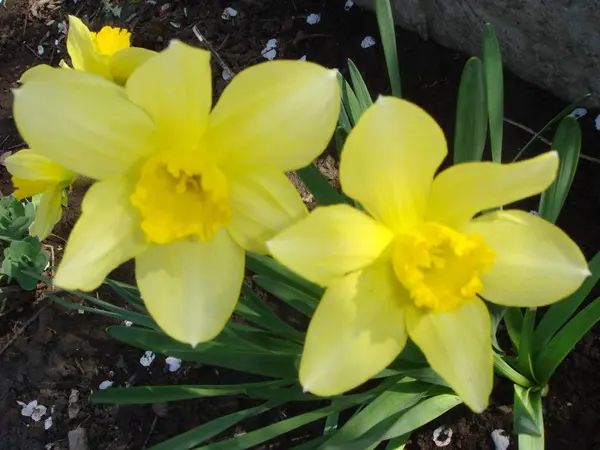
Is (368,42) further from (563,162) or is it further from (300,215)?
(300,215)

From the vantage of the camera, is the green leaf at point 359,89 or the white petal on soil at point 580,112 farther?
the white petal on soil at point 580,112

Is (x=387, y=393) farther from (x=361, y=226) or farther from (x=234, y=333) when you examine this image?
(x=361, y=226)

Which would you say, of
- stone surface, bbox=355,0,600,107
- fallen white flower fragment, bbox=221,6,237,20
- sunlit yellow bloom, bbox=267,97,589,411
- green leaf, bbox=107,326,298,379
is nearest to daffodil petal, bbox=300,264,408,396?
sunlit yellow bloom, bbox=267,97,589,411

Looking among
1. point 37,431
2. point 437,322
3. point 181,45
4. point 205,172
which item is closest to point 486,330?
point 437,322

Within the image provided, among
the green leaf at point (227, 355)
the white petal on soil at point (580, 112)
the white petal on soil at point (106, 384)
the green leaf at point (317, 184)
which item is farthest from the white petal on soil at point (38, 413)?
the white petal on soil at point (580, 112)

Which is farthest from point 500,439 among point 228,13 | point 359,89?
point 228,13

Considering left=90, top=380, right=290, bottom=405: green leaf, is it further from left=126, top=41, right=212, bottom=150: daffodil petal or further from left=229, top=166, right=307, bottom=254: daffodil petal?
left=126, top=41, right=212, bottom=150: daffodil petal

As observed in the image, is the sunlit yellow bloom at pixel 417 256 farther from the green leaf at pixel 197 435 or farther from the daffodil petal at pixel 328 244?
the green leaf at pixel 197 435
